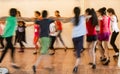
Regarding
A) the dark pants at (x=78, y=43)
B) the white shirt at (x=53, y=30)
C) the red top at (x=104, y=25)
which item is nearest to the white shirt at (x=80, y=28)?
the dark pants at (x=78, y=43)

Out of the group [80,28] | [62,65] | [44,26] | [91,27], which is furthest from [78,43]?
[62,65]

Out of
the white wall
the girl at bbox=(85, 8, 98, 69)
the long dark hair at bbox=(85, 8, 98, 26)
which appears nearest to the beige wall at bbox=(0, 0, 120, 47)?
the white wall

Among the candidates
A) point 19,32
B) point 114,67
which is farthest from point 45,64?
point 19,32

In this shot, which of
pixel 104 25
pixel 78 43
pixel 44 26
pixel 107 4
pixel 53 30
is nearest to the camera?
pixel 44 26

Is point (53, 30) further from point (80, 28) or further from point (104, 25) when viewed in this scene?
point (80, 28)

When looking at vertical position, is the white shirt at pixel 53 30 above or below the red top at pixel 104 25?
below

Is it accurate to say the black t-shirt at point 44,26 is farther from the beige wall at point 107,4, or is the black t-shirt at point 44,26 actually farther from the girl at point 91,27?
the beige wall at point 107,4

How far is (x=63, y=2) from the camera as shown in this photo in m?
11.9

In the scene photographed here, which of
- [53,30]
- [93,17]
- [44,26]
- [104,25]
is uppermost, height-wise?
[93,17]

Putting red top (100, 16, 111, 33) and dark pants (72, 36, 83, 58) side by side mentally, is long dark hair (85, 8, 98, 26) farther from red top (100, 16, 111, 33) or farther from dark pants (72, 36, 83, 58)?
red top (100, 16, 111, 33)

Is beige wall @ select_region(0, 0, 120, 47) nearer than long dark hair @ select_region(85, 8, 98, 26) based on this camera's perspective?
No

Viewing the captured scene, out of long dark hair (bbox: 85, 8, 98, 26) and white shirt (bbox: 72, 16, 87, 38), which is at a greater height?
long dark hair (bbox: 85, 8, 98, 26)

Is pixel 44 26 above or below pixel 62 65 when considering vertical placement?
above

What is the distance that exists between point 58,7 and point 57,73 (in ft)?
16.8
